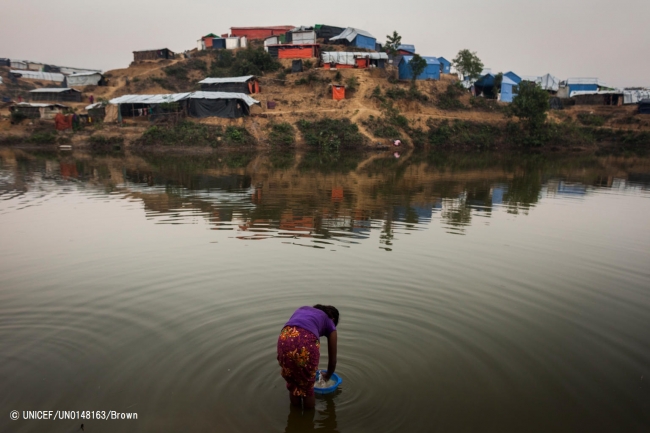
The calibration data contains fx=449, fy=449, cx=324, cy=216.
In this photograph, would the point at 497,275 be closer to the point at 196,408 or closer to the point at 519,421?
the point at 519,421

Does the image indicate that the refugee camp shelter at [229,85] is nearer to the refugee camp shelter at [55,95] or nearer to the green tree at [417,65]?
the refugee camp shelter at [55,95]

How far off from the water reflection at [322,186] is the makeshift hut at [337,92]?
12994 millimetres

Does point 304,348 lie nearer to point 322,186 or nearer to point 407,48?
point 322,186

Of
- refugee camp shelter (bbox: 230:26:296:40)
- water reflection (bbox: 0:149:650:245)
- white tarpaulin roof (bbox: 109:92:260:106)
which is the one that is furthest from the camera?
refugee camp shelter (bbox: 230:26:296:40)

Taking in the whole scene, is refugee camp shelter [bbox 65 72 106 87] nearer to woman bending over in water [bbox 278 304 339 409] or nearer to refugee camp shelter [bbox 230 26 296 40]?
refugee camp shelter [bbox 230 26 296 40]

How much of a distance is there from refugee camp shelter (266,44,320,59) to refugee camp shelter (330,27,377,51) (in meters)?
4.34

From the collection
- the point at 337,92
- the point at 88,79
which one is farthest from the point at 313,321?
the point at 88,79

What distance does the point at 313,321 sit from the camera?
480cm

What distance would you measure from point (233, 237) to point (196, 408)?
23.6ft

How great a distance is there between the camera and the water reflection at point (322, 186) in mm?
13867

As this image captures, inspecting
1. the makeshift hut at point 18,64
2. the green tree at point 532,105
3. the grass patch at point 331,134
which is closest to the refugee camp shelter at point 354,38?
the grass patch at point 331,134

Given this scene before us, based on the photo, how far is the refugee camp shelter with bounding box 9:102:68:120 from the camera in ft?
142

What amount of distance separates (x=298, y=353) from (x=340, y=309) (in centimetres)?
308

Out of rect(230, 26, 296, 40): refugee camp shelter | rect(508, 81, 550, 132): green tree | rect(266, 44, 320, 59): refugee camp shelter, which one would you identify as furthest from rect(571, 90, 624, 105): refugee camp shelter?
rect(230, 26, 296, 40): refugee camp shelter
